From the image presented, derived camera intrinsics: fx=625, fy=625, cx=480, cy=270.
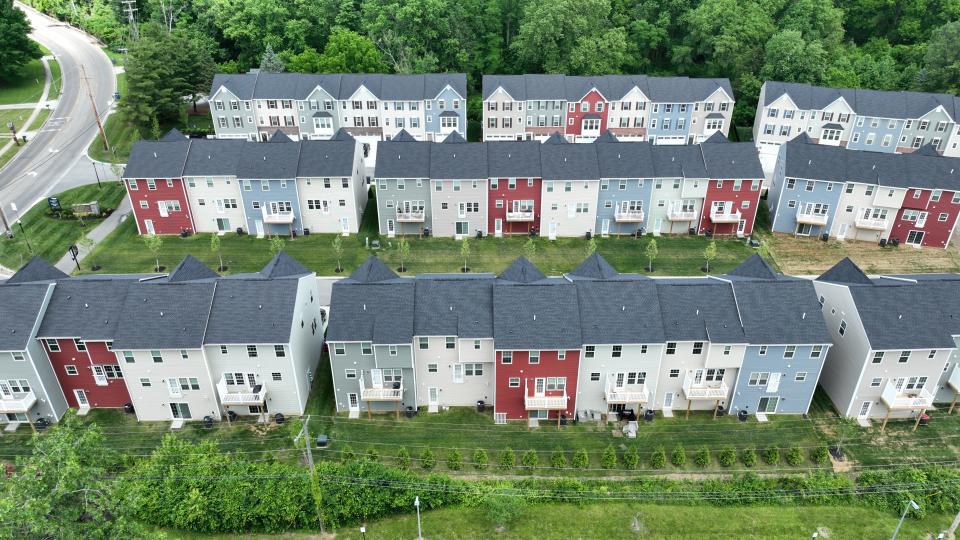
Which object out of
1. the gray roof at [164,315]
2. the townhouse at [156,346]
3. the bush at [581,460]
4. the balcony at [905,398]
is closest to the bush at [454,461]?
the bush at [581,460]

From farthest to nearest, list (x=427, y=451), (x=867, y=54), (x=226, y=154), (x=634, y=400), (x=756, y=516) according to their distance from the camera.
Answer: (x=867, y=54), (x=226, y=154), (x=634, y=400), (x=427, y=451), (x=756, y=516)

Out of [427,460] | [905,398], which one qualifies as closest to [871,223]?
[905,398]

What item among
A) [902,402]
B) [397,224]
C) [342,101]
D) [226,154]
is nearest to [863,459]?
[902,402]

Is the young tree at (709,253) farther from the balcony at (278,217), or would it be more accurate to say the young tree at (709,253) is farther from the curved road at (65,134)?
the curved road at (65,134)

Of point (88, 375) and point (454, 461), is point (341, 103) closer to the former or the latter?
point (88, 375)

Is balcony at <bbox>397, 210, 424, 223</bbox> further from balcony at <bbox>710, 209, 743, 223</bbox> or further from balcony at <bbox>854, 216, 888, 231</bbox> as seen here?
balcony at <bbox>854, 216, 888, 231</bbox>

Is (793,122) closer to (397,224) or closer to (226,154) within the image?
(397,224)

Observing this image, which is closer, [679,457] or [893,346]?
[679,457]
